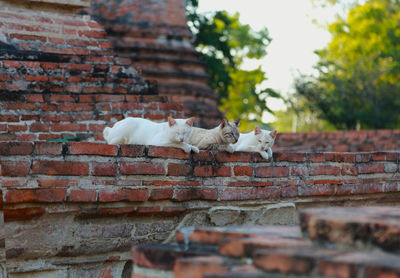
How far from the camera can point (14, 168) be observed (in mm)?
2680

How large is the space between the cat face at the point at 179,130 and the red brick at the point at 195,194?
36 centimetres

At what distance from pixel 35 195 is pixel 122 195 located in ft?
1.53

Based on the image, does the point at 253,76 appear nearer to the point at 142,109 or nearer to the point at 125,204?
the point at 142,109

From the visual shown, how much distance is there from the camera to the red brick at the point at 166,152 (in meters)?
3.07

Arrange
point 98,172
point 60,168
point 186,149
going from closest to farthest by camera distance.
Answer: point 60,168 → point 98,172 → point 186,149

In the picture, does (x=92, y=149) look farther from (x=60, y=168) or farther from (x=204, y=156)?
(x=204, y=156)

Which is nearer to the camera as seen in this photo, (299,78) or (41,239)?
(41,239)

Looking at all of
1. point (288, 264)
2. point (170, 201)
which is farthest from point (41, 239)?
point (288, 264)

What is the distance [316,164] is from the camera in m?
3.75

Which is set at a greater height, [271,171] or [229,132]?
[229,132]

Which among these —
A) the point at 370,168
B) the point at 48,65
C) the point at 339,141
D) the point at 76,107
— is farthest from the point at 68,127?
the point at 339,141

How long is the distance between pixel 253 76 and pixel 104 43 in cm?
1694

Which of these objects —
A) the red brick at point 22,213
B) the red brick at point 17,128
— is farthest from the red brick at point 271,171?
the red brick at point 17,128

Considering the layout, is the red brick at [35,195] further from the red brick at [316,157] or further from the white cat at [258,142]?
the red brick at [316,157]
